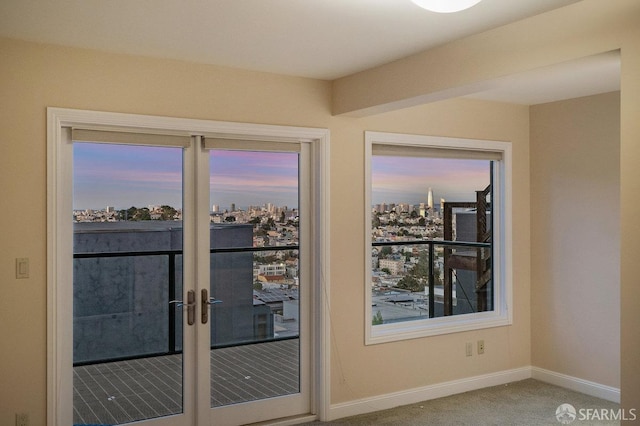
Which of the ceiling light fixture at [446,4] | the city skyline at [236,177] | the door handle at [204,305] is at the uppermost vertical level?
the ceiling light fixture at [446,4]

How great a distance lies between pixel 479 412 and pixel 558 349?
3.82ft

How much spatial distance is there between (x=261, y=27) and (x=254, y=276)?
1.87 metres

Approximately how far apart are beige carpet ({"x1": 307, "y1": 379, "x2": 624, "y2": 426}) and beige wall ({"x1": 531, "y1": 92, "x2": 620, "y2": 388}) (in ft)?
0.92

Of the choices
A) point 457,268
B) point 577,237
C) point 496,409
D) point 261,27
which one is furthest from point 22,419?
point 577,237

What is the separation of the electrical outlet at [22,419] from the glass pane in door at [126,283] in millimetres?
345

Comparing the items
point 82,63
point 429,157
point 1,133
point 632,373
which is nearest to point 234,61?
point 82,63

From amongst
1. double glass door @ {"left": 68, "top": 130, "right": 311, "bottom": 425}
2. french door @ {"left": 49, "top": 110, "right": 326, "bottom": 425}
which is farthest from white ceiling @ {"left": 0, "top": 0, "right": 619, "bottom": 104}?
double glass door @ {"left": 68, "top": 130, "right": 311, "bottom": 425}

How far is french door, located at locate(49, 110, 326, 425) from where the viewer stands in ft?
12.1

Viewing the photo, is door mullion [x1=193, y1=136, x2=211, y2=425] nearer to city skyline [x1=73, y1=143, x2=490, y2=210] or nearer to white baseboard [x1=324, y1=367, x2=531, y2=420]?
city skyline [x1=73, y1=143, x2=490, y2=210]

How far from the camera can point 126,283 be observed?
3.86m

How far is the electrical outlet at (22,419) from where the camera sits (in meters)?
3.40

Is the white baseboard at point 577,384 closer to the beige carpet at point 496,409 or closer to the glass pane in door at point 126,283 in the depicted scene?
the beige carpet at point 496,409

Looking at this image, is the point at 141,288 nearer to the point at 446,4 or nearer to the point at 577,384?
the point at 446,4

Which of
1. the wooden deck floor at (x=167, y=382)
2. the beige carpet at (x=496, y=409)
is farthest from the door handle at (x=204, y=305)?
the beige carpet at (x=496, y=409)
